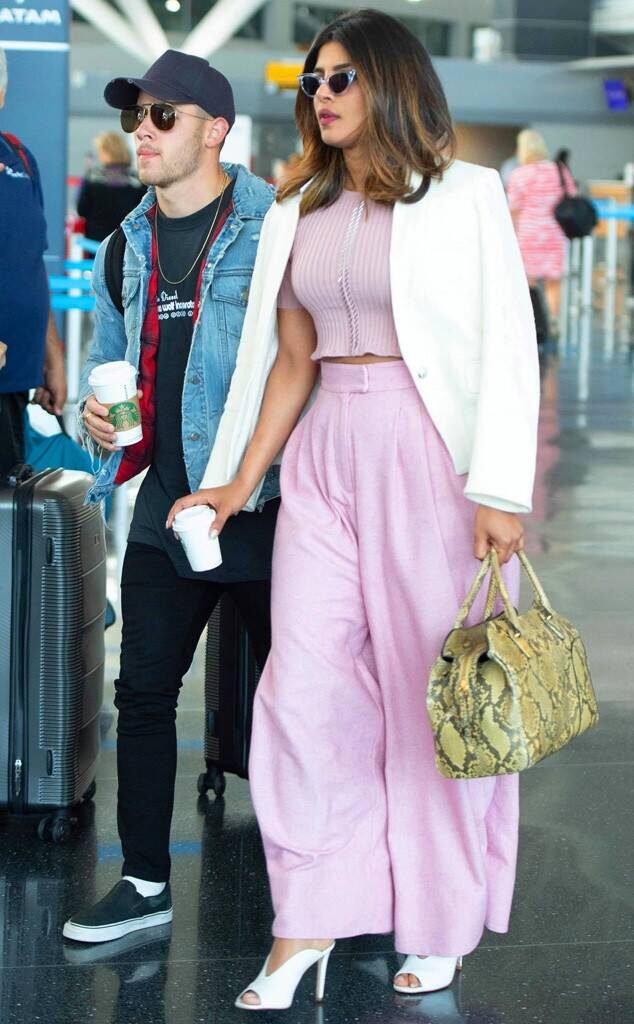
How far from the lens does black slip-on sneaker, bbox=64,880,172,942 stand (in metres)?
3.13

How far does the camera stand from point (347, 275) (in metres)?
2.77

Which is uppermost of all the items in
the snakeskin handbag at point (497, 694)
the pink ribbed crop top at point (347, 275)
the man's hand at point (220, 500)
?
the pink ribbed crop top at point (347, 275)

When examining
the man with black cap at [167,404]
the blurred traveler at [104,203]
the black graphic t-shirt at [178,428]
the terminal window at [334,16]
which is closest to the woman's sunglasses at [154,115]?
the man with black cap at [167,404]

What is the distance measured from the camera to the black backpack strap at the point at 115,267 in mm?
3232

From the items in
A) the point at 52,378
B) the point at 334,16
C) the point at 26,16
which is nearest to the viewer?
the point at 52,378

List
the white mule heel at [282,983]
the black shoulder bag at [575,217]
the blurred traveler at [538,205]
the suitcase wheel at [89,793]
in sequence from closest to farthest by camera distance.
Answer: the white mule heel at [282,983] → the suitcase wheel at [89,793] → the black shoulder bag at [575,217] → the blurred traveler at [538,205]

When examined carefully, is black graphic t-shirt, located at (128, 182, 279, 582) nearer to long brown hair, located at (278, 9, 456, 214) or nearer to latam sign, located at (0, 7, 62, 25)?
long brown hair, located at (278, 9, 456, 214)

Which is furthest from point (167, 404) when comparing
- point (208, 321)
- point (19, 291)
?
point (19, 291)

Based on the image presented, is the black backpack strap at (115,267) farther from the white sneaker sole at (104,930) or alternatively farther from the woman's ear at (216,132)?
the white sneaker sole at (104,930)

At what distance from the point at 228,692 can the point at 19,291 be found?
117 centimetres

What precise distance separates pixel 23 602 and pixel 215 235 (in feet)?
3.46

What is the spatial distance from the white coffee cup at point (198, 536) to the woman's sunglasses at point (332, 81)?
0.78 meters

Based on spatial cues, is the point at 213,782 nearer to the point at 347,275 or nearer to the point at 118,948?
the point at 118,948

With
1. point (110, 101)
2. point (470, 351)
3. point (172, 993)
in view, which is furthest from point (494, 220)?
point (172, 993)
